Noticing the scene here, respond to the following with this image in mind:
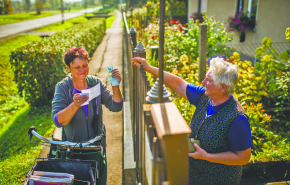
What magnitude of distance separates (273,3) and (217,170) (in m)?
6.27

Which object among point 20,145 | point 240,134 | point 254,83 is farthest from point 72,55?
point 254,83

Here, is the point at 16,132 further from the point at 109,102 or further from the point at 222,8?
the point at 222,8

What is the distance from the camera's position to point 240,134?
5.20 ft

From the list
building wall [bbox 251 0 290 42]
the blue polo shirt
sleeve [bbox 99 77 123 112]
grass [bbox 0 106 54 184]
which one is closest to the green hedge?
grass [bbox 0 106 54 184]

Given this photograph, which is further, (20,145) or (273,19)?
(273,19)

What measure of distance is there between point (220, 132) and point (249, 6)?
7.32m

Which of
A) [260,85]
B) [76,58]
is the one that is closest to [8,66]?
[76,58]

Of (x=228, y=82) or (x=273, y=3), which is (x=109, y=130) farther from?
(x=273, y=3)

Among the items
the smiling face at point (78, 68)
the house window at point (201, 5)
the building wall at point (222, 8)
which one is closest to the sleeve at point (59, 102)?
the smiling face at point (78, 68)

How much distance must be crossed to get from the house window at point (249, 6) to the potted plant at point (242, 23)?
130 millimetres

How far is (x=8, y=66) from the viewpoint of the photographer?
8727 millimetres

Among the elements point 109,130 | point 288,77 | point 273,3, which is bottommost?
point 109,130

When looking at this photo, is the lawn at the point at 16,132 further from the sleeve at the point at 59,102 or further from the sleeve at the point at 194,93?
the sleeve at the point at 194,93

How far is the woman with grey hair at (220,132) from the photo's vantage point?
5.30 ft
